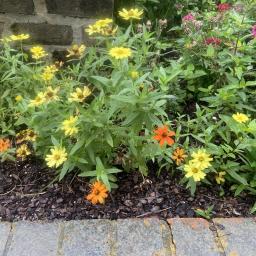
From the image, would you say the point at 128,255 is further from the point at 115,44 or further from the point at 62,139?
the point at 115,44

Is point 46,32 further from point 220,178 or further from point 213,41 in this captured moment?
point 220,178

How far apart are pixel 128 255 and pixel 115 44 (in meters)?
1.21

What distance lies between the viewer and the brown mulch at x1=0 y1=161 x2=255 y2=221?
217cm

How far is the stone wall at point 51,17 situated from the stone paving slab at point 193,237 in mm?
1569

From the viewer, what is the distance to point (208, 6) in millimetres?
4188

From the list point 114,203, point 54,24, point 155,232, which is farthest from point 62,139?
point 54,24

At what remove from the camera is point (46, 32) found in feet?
9.86

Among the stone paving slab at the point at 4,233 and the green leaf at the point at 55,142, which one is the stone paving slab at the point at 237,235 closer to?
the green leaf at the point at 55,142

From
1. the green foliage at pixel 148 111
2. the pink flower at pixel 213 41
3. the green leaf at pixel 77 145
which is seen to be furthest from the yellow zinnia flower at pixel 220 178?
the pink flower at pixel 213 41

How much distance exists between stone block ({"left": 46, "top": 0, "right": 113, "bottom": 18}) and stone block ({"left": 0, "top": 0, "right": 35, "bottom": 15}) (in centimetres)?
12

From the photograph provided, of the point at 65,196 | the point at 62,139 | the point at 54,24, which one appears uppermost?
the point at 54,24

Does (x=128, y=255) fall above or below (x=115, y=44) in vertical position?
below

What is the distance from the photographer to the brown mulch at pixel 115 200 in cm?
217

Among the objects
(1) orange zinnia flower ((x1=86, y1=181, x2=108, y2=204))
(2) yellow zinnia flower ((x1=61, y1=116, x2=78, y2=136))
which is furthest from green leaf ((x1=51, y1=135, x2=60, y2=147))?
(1) orange zinnia flower ((x1=86, y1=181, x2=108, y2=204))
